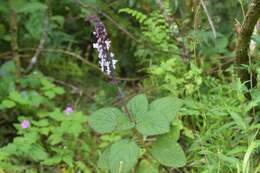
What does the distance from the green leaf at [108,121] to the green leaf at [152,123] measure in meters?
0.04

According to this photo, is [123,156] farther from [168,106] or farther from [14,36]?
[14,36]

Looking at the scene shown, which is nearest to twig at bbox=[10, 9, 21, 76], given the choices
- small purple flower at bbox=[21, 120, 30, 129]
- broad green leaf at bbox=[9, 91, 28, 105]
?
broad green leaf at bbox=[9, 91, 28, 105]

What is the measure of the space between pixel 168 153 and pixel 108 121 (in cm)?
24

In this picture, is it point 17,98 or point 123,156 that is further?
point 17,98

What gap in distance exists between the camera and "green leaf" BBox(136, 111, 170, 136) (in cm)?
204

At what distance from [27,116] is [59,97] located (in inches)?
15.4

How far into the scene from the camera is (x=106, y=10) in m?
3.60

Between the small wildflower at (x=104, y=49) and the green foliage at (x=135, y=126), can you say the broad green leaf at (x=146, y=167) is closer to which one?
the green foliage at (x=135, y=126)

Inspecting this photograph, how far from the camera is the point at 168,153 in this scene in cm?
210

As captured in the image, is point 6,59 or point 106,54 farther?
point 6,59

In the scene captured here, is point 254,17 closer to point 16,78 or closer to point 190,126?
point 190,126

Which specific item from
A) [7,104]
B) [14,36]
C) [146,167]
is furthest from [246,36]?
[14,36]

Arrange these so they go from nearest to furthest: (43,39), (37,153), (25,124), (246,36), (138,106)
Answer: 1. (138,106)
2. (246,36)
3. (37,153)
4. (25,124)
5. (43,39)

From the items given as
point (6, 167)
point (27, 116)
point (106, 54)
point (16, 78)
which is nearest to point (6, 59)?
point (16, 78)
